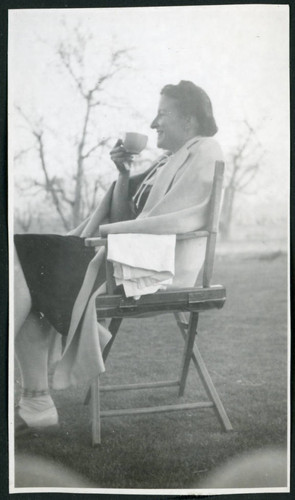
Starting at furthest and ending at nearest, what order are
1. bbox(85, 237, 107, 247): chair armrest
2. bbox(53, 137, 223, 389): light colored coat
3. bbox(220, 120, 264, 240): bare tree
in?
bbox(220, 120, 264, 240): bare tree
bbox(53, 137, 223, 389): light colored coat
bbox(85, 237, 107, 247): chair armrest

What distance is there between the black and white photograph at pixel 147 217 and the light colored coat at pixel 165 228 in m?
0.01

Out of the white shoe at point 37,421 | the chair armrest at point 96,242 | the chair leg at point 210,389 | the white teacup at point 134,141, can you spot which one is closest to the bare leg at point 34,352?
the white shoe at point 37,421

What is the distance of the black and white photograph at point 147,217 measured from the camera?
3.24m

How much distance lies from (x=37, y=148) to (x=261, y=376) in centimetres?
169

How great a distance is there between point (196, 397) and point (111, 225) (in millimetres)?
1037

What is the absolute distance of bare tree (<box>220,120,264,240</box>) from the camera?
3.27 m

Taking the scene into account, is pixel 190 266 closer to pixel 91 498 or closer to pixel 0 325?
pixel 0 325

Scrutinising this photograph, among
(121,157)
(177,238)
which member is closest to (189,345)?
(177,238)

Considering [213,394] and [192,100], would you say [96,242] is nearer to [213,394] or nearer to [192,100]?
[192,100]

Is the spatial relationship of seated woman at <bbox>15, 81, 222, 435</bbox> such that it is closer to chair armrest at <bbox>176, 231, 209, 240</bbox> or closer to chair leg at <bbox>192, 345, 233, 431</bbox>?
chair armrest at <bbox>176, 231, 209, 240</bbox>

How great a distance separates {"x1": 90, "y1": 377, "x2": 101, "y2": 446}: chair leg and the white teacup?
1.20 meters

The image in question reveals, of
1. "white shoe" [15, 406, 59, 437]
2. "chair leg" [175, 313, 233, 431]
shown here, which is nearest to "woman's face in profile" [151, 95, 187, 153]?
"chair leg" [175, 313, 233, 431]

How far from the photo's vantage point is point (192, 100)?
3.28 meters

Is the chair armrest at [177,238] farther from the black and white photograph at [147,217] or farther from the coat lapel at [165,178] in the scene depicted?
the coat lapel at [165,178]
